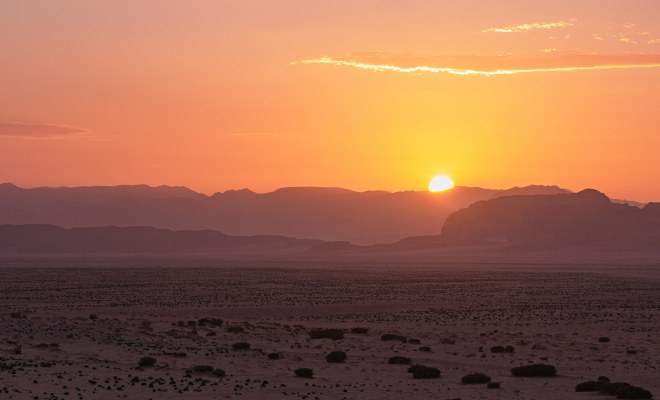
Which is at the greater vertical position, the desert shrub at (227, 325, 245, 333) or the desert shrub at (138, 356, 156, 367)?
the desert shrub at (227, 325, 245, 333)

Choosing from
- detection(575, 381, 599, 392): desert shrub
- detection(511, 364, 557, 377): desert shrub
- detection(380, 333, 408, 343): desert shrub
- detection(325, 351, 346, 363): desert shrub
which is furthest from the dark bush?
detection(575, 381, 599, 392): desert shrub

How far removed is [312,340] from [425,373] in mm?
9537

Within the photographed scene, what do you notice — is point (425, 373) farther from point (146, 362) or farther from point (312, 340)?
point (312, 340)

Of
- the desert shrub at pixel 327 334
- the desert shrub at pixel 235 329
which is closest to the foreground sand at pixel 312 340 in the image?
the desert shrub at pixel 235 329

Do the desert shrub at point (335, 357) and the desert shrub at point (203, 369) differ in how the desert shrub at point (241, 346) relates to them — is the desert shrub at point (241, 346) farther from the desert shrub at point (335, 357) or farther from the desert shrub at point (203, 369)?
the desert shrub at point (203, 369)

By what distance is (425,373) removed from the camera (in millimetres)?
28734

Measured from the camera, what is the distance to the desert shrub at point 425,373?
2859 cm

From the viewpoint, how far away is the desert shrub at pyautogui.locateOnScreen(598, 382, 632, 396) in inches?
992

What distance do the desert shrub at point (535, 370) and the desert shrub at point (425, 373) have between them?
2.61 metres

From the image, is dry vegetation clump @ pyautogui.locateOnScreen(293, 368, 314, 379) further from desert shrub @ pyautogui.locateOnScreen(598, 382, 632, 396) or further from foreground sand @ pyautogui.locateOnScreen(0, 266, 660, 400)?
desert shrub @ pyautogui.locateOnScreen(598, 382, 632, 396)

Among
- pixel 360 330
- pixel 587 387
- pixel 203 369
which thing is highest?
pixel 360 330

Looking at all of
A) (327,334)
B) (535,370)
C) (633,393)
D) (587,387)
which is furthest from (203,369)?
(633,393)

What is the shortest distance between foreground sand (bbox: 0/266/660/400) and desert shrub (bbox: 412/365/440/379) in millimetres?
315

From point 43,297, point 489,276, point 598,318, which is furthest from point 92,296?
point 489,276
